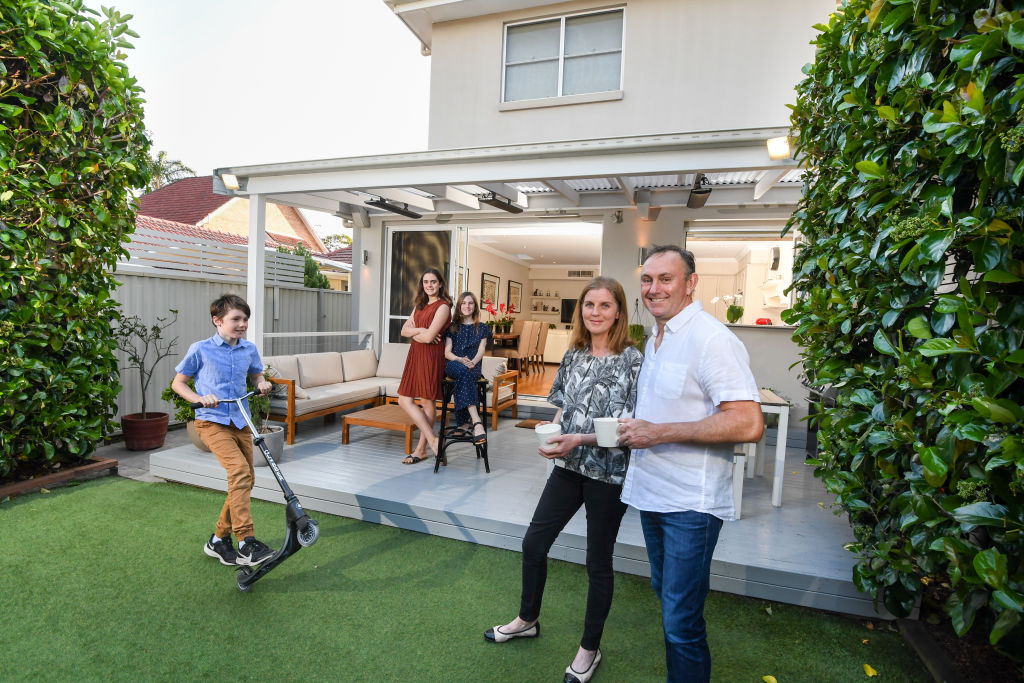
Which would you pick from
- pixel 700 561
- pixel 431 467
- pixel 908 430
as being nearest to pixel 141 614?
pixel 431 467

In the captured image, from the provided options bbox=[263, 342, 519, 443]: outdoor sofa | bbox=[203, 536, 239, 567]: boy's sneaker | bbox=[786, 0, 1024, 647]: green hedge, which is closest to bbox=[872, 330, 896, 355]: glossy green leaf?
bbox=[786, 0, 1024, 647]: green hedge

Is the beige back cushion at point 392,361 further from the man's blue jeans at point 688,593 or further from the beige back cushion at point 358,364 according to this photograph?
the man's blue jeans at point 688,593

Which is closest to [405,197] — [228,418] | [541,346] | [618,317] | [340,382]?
[340,382]

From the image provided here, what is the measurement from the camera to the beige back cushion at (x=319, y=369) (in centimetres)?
597

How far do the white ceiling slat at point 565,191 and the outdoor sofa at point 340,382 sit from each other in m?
2.23

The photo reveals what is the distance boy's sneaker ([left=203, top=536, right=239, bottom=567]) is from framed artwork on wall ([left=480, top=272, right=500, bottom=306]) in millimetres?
10131

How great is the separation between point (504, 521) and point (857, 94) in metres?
2.79

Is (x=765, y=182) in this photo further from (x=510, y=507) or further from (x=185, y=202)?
(x=185, y=202)

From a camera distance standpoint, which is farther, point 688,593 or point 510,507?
point 510,507

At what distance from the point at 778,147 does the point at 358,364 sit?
5.51 m

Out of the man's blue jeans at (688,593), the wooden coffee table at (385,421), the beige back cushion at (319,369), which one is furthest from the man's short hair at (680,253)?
the beige back cushion at (319,369)

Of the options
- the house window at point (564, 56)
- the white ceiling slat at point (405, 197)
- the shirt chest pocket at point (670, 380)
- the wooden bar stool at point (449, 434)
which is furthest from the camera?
the house window at point (564, 56)

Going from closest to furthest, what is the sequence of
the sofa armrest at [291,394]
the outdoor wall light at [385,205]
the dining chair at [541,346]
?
1. the sofa armrest at [291,394]
2. the outdoor wall light at [385,205]
3. the dining chair at [541,346]

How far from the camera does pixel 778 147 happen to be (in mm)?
3391
